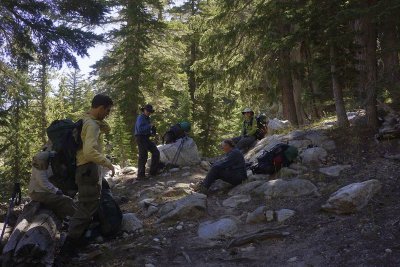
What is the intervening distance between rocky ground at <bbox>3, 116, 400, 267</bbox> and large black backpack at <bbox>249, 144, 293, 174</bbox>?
258 millimetres

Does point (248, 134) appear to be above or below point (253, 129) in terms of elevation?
below

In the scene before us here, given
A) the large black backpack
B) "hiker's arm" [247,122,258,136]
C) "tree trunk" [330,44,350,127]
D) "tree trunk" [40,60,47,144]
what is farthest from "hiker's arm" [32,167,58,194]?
"tree trunk" [40,60,47,144]

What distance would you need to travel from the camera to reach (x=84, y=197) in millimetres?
5594

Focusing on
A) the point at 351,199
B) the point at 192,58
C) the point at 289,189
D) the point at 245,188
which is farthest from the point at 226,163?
the point at 192,58

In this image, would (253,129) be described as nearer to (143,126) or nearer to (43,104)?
(143,126)

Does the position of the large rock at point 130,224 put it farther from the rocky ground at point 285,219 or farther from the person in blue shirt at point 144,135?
the person in blue shirt at point 144,135

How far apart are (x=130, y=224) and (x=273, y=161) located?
391cm

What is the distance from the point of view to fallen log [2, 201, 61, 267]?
4715 millimetres

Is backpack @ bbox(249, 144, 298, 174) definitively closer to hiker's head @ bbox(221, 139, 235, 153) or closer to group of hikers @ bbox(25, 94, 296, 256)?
hiker's head @ bbox(221, 139, 235, 153)

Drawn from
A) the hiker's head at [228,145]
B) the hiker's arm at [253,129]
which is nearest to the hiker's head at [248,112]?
the hiker's arm at [253,129]

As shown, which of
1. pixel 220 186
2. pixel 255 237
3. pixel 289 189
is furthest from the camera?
pixel 220 186

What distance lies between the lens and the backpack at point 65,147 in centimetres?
559

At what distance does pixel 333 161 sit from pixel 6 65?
28.9 ft

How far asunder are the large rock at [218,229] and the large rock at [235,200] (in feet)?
3.42
